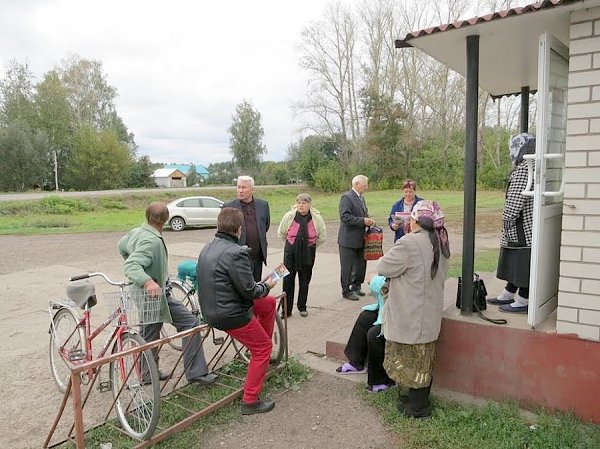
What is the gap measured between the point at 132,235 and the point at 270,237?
1053 centimetres

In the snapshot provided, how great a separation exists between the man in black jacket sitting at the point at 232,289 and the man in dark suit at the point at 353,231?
9.96 ft

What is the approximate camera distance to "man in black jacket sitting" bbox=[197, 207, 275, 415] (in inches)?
125

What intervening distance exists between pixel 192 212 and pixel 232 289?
15080 mm

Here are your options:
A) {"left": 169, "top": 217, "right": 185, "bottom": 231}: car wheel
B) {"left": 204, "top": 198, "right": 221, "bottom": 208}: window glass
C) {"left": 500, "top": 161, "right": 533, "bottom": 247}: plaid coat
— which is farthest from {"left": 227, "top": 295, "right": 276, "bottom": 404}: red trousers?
{"left": 204, "top": 198, "right": 221, "bottom": 208}: window glass

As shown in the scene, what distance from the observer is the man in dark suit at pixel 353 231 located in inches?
249

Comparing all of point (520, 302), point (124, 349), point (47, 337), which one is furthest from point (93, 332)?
point (520, 302)

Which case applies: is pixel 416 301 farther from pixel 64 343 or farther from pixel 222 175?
pixel 222 175

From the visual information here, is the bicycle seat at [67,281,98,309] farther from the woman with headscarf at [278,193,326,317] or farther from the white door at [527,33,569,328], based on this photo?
the white door at [527,33,569,328]

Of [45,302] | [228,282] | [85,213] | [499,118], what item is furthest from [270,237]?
[499,118]

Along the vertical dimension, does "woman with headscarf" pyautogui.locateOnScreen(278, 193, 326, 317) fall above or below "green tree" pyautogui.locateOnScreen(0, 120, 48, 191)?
below

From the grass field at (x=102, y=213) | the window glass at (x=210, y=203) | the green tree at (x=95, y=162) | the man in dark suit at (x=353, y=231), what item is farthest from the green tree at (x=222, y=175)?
the man in dark suit at (x=353, y=231)

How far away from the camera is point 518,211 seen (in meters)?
Result: 3.69

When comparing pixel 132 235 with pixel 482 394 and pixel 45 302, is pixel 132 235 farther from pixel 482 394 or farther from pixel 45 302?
pixel 45 302

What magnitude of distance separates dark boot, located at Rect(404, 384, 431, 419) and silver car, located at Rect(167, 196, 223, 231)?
1463 centimetres
